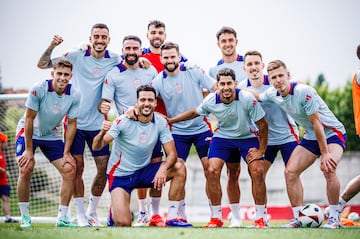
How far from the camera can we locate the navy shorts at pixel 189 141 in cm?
909

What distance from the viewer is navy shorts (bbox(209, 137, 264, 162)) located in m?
8.49

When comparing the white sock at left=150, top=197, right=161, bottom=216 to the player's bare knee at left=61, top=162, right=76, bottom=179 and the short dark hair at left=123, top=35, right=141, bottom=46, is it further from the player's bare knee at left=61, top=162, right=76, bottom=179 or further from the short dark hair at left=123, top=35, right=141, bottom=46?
the short dark hair at left=123, top=35, right=141, bottom=46

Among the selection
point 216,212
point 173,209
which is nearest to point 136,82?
point 173,209

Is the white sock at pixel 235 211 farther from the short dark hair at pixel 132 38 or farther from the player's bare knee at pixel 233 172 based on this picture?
the short dark hair at pixel 132 38

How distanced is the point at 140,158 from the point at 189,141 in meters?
1.02

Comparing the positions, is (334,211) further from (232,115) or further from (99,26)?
(99,26)

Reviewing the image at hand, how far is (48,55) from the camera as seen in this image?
30.3 feet

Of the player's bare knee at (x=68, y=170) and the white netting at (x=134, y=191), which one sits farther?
the white netting at (x=134, y=191)

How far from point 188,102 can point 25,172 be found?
271cm

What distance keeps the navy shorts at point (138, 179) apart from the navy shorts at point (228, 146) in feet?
2.77

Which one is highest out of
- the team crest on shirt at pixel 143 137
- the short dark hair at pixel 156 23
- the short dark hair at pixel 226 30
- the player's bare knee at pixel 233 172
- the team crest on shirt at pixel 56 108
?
the short dark hair at pixel 156 23

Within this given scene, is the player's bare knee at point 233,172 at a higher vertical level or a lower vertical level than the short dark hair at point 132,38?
lower

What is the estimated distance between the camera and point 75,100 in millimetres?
8719

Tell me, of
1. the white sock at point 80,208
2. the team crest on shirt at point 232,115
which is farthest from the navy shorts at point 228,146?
the white sock at point 80,208
